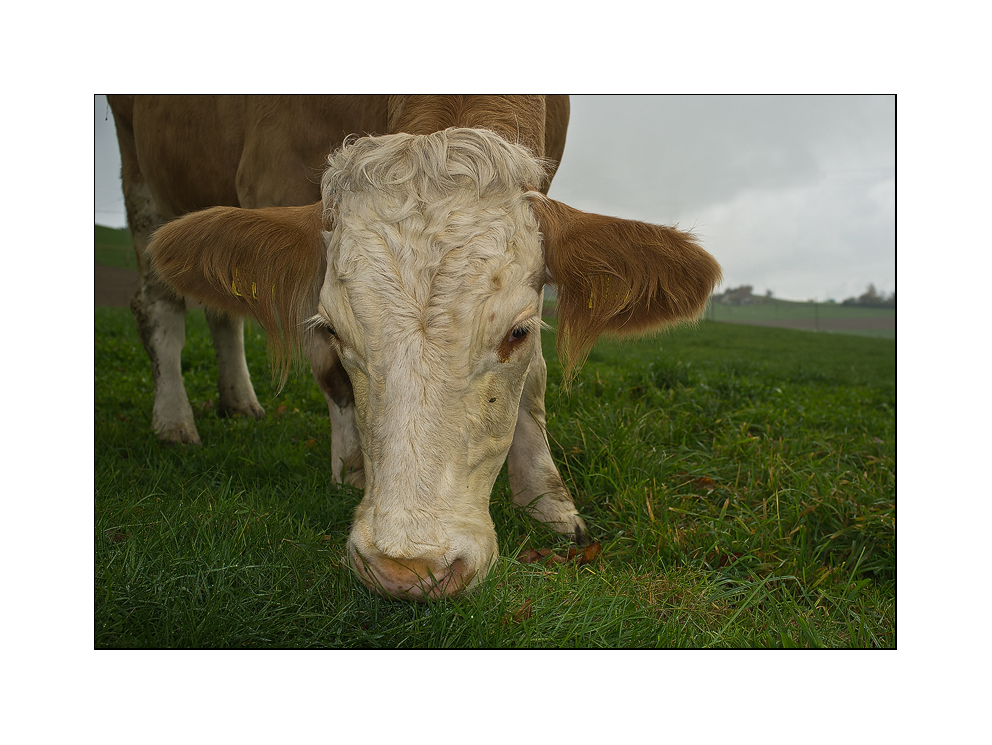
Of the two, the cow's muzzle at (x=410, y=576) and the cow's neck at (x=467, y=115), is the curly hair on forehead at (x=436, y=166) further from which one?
the cow's muzzle at (x=410, y=576)

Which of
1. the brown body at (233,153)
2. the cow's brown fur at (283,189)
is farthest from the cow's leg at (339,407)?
the cow's brown fur at (283,189)

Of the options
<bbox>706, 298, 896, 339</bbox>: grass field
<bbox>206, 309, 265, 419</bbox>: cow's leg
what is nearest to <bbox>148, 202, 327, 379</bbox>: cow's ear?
<bbox>206, 309, 265, 419</bbox>: cow's leg

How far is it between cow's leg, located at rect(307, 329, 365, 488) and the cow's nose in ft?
4.74

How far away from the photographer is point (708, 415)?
4.44 m

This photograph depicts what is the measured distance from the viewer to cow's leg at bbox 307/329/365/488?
10.9 feet

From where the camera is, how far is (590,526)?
10.3 feet

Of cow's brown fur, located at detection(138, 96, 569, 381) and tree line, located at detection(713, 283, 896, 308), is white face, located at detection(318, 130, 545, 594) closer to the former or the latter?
cow's brown fur, located at detection(138, 96, 569, 381)

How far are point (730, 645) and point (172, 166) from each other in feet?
14.0

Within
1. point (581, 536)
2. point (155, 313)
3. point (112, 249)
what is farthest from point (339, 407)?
point (155, 313)

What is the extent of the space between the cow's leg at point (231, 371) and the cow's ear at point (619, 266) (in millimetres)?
3432

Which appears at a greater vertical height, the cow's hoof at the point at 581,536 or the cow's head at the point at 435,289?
the cow's head at the point at 435,289

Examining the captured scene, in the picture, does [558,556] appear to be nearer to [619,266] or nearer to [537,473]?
[537,473]

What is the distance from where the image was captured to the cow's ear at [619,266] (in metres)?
2.23
